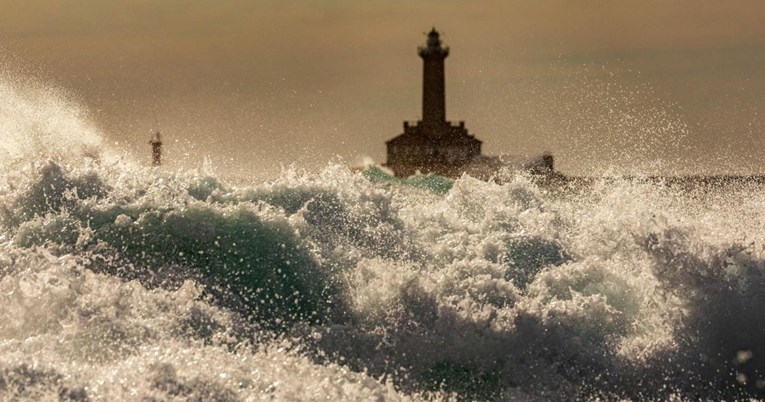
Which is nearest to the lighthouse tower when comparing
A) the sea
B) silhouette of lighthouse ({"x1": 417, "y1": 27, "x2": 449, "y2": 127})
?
silhouette of lighthouse ({"x1": 417, "y1": 27, "x2": 449, "y2": 127})

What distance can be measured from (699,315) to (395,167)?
4155 cm

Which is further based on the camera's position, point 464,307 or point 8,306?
point 464,307

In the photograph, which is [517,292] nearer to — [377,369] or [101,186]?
[377,369]

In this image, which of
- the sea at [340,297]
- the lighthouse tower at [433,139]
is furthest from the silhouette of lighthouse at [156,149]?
the sea at [340,297]

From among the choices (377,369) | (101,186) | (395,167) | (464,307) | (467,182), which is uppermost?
(395,167)

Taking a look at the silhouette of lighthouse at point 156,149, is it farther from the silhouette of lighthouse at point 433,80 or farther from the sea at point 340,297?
the sea at point 340,297

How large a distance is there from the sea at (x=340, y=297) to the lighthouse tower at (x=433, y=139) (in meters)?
37.2

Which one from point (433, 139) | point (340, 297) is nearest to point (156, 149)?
point (433, 139)

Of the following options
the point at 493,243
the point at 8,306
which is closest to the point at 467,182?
the point at 493,243

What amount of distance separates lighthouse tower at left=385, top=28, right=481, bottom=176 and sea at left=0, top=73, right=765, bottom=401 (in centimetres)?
3717

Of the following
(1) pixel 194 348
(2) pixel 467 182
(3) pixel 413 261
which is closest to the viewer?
(1) pixel 194 348

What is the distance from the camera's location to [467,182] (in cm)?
1276

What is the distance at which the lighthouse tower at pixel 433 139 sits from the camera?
4803 centimetres

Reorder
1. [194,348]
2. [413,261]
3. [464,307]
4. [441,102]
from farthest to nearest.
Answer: [441,102] → [413,261] → [464,307] → [194,348]
